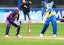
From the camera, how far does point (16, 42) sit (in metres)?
15.6

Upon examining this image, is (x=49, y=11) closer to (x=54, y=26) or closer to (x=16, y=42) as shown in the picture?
(x=54, y=26)

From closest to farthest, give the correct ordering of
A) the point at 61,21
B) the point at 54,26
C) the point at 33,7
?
the point at 54,26 < the point at 61,21 < the point at 33,7

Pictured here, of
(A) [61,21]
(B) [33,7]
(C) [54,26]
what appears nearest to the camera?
(C) [54,26]

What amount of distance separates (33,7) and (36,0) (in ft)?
3.92

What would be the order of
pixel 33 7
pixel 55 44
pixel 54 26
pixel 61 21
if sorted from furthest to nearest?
pixel 33 7 < pixel 61 21 < pixel 54 26 < pixel 55 44

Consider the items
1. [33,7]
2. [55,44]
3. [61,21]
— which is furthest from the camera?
[33,7]

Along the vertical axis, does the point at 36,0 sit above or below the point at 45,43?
above

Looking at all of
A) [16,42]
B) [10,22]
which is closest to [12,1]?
[10,22]

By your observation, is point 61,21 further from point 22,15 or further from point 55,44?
point 55,44

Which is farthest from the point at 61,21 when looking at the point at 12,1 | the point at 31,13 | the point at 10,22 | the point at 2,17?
the point at 10,22

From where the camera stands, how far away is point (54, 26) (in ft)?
57.5

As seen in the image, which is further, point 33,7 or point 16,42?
point 33,7

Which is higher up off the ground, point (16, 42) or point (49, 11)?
point (49, 11)

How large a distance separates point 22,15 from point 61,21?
3822mm
